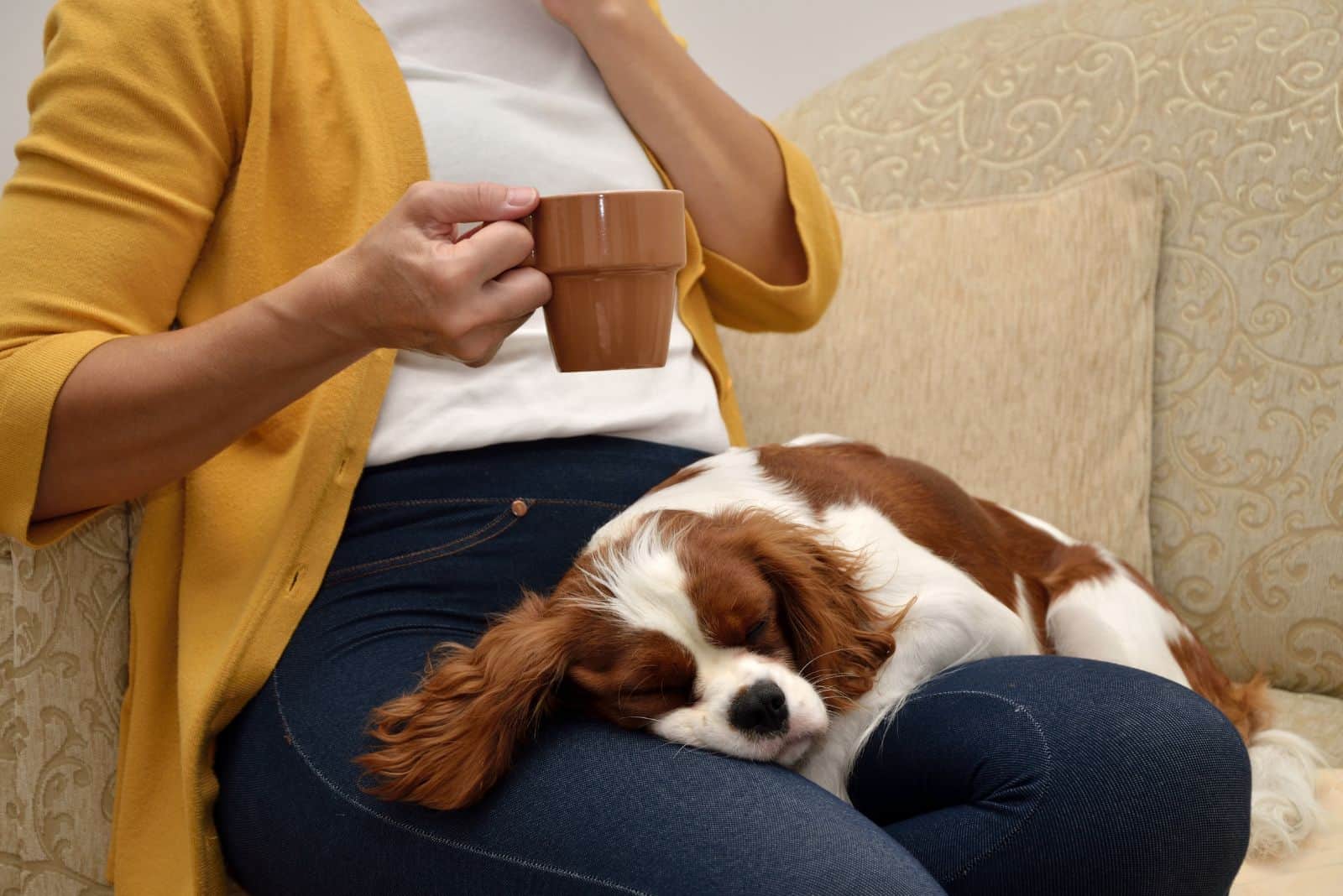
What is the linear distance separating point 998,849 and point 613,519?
1.75 ft

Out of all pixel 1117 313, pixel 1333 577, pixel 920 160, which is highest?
pixel 920 160

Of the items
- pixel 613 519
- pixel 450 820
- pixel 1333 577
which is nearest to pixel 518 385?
pixel 613 519

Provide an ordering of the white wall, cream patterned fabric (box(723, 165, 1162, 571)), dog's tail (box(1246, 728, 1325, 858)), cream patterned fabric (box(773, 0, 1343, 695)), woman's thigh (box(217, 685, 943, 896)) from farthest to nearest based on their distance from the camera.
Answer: the white wall, cream patterned fabric (box(723, 165, 1162, 571)), cream patterned fabric (box(773, 0, 1343, 695)), dog's tail (box(1246, 728, 1325, 858)), woman's thigh (box(217, 685, 943, 896))

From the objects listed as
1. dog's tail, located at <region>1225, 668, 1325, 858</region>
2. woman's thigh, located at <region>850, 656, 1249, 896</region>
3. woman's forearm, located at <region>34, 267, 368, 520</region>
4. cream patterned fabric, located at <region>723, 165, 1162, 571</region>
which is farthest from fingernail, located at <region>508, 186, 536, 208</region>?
cream patterned fabric, located at <region>723, 165, 1162, 571</region>

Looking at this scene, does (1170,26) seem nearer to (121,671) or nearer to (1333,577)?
(1333,577)

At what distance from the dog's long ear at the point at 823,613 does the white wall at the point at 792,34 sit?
1.77 metres

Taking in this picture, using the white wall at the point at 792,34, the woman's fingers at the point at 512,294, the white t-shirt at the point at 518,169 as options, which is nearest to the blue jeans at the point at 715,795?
the white t-shirt at the point at 518,169

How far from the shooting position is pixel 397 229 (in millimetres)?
946

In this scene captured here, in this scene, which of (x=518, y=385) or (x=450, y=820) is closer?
(x=450, y=820)

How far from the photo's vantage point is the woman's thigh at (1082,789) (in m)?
0.99

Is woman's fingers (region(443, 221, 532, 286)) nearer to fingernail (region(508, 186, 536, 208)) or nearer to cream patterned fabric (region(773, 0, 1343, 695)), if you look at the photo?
fingernail (region(508, 186, 536, 208))

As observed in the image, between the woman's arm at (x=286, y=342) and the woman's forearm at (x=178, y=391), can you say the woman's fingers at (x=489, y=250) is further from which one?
the woman's forearm at (x=178, y=391)

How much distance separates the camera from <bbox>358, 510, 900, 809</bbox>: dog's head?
1.03 meters

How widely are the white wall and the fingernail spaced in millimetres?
1959
